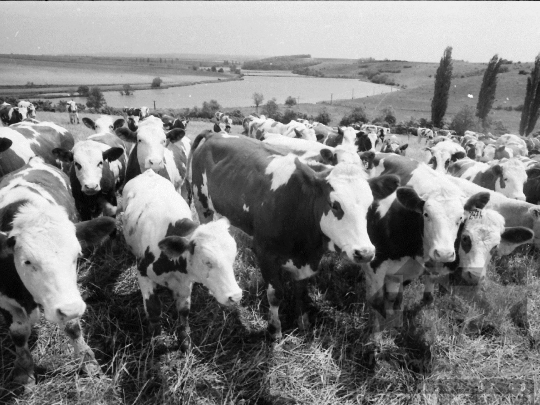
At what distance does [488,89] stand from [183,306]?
5222 centimetres

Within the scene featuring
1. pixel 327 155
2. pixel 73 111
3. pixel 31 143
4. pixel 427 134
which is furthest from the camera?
pixel 427 134

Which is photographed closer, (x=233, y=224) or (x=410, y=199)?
(x=410, y=199)

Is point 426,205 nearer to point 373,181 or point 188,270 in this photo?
point 373,181

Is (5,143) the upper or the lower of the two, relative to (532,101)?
lower

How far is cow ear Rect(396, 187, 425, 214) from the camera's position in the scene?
3973 mm

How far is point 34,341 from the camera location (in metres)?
3.91

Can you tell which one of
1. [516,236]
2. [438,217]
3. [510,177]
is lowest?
[516,236]

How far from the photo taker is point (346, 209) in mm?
3393

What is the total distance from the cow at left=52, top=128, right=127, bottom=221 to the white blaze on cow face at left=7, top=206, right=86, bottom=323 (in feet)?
7.77

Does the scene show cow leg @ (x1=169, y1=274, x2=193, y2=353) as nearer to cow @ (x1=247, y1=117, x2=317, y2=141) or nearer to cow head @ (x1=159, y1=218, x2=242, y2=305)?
cow head @ (x1=159, y1=218, x2=242, y2=305)

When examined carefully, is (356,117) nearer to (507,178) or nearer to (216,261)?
(507,178)

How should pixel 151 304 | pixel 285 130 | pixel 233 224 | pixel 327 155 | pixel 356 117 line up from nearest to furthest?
pixel 151 304, pixel 233 224, pixel 327 155, pixel 285 130, pixel 356 117

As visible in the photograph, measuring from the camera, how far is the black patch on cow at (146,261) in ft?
12.8

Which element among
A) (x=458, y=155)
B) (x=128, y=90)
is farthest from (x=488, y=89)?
(x=128, y=90)
